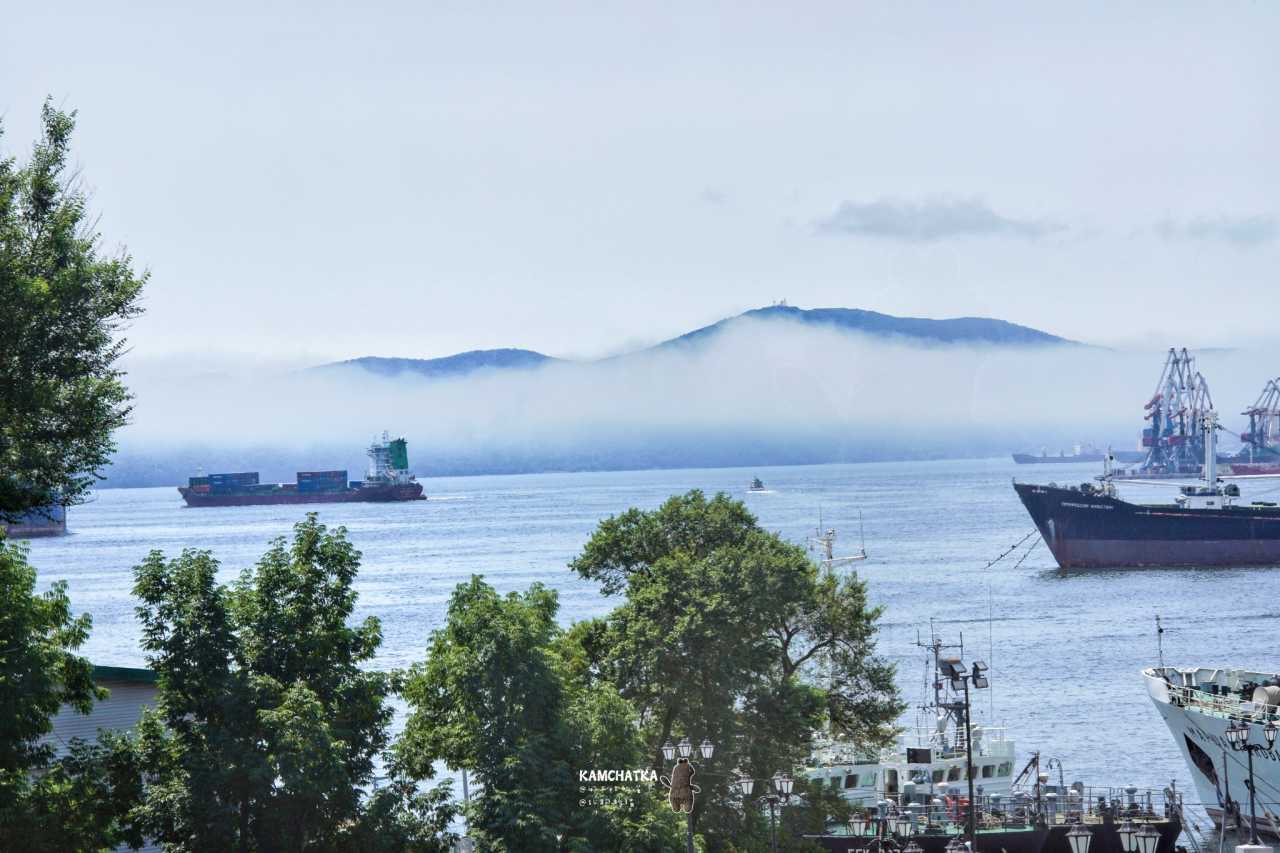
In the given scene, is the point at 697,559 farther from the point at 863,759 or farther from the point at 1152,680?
the point at 1152,680

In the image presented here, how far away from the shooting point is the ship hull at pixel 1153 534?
405ft

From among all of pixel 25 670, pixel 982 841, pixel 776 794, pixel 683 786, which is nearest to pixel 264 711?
pixel 25 670

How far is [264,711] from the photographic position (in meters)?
21.8

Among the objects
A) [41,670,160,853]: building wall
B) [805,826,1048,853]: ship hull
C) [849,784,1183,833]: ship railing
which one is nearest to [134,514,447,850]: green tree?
[41,670,160,853]: building wall

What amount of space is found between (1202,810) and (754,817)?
23030 millimetres

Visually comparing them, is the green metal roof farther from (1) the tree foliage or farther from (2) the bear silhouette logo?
(2) the bear silhouette logo

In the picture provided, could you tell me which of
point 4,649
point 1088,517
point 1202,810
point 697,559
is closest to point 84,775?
point 4,649

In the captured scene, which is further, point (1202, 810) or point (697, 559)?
point (1202, 810)

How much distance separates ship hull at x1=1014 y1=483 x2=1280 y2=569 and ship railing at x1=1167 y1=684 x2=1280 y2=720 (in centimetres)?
8124

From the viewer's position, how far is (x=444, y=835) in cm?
2458

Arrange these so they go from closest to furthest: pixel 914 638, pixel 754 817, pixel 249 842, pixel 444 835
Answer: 1. pixel 249 842
2. pixel 444 835
3. pixel 754 817
4. pixel 914 638

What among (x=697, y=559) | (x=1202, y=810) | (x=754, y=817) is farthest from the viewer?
(x=1202, y=810)

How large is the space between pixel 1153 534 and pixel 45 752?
114 metres

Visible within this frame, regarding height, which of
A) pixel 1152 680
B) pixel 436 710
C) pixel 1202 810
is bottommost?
pixel 1202 810
